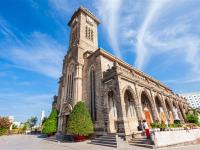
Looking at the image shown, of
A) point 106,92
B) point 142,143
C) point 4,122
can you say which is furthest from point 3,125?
point 142,143

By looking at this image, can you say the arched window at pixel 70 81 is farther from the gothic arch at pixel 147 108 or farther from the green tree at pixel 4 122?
the green tree at pixel 4 122

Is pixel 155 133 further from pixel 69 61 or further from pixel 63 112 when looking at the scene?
pixel 69 61

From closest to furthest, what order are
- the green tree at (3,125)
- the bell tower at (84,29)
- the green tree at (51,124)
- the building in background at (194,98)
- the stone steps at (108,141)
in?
the stone steps at (108,141)
the green tree at (51,124)
the bell tower at (84,29)
the green tree at (3,125)
the building in background at (194,98)

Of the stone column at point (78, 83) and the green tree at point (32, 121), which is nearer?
the stone column at point (78, 83)

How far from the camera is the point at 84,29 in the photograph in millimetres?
25656

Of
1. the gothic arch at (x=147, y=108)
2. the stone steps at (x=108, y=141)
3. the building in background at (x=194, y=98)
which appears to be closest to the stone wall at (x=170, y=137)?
the stone steps at (x=108, y=141)

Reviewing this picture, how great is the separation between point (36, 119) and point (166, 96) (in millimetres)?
60582

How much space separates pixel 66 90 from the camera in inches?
846

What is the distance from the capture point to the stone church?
14.2 meters

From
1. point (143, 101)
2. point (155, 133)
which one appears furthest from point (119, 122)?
point (143, 101)

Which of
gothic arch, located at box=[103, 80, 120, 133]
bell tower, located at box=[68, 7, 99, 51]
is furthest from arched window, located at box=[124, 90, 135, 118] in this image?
bell tower, located at box=[68, 7, 99, 51]

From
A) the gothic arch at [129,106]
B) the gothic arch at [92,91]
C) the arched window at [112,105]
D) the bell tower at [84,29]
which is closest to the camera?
the arched window at [112,105]

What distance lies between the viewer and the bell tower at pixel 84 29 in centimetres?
2412

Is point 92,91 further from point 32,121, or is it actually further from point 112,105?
point 32,121
